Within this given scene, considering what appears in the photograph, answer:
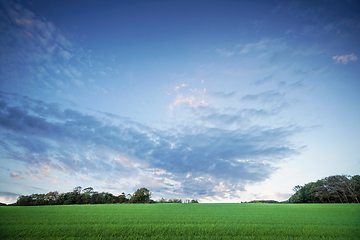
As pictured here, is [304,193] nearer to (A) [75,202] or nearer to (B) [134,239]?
(B) [134,239]

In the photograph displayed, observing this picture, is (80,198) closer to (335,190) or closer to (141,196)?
(141,196)

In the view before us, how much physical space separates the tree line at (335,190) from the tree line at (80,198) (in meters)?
81.9

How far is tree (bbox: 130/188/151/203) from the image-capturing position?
103125 mm

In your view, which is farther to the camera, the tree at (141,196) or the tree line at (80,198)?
the tree at (141,196)

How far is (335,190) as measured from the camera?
83.2 m

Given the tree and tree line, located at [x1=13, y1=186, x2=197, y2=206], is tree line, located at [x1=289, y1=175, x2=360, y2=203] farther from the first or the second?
the tree

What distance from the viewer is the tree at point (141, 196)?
4060 inches

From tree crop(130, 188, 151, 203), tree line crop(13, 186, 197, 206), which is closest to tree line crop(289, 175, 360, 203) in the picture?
tree line crop(13, 186, 197, 206)

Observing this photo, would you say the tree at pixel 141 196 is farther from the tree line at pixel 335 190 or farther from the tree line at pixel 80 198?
the tree line at pixel 335 190

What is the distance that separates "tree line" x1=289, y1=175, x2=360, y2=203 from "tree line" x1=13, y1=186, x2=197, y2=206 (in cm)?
8188

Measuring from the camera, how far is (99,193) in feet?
340

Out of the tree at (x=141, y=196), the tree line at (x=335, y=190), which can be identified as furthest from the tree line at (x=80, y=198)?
the tree line at (x=335, y=190)

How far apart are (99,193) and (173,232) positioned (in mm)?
111517

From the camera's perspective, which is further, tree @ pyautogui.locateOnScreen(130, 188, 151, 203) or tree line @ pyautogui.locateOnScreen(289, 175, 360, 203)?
tree @ pyautogui.locateOnScreen(130, 188, 151, 203)
